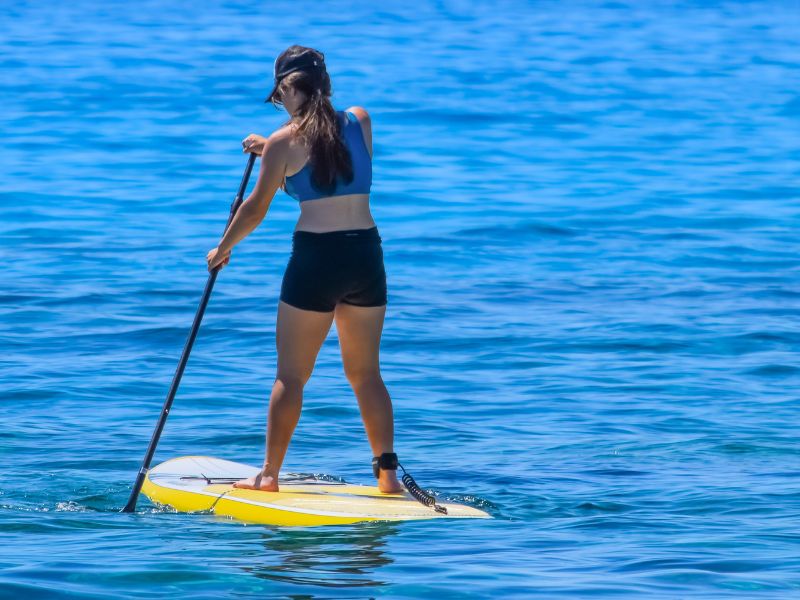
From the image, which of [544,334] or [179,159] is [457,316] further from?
[179,159]

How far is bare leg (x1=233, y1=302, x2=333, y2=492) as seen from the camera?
19.6 feet

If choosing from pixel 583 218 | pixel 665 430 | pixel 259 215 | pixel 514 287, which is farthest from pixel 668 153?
pixel 259 215

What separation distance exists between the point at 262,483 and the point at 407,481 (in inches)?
24.2

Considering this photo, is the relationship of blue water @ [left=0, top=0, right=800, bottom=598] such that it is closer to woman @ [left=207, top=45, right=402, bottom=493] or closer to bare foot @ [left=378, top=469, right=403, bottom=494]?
bare foot @ [left=378, top=469, right=403, bottom=494]

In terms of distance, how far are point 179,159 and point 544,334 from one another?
10201mm

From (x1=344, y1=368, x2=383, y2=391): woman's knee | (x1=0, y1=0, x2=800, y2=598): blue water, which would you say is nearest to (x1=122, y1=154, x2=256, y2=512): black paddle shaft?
(x1=0, y1=0, x2=800, y2=598): blue water

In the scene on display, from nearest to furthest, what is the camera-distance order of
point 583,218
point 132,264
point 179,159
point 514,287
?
1. point 514,287
2. point 132,264
3. point 583,218
4. point 179,159

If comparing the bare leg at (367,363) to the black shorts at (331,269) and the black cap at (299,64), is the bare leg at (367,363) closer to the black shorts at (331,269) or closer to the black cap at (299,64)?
the black shorts at (331,269)

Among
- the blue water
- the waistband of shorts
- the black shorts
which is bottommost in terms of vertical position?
the blue water

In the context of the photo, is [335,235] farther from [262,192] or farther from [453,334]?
[453,334]

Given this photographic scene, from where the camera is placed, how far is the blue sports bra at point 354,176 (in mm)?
5855

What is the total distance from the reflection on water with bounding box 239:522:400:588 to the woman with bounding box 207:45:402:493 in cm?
51

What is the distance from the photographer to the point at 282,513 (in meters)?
5.98

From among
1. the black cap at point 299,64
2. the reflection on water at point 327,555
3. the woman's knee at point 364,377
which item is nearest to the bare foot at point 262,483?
the reflection on water at point 327,555
